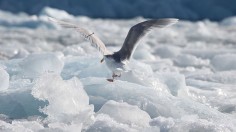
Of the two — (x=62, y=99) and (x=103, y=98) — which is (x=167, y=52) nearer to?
(x=103, y=98)

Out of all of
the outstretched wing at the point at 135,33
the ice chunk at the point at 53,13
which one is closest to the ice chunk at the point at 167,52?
the outstretched wing at the point at 135,33

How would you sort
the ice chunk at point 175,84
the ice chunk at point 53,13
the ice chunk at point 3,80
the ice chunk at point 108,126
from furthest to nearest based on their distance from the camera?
the ice chunk at point 53,13 < the ice chunk at point 175,84 < the ice chunk at point 3,80 < the ice chunk at point 108,126

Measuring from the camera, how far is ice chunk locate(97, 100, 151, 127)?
166 inches

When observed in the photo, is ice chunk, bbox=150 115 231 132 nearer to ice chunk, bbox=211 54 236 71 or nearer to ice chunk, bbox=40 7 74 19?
ice chunk, bbox=211 54 236 71

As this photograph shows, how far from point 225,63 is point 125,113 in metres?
3.90

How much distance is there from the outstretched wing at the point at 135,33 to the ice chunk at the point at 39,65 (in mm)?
870

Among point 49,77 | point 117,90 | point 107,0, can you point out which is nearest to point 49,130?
point 49,77

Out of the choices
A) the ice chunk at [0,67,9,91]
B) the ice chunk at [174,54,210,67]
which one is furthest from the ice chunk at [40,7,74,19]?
the ice chunk at [0,67,9,91]

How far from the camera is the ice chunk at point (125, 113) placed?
166 inches

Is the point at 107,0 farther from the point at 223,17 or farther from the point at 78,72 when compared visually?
the point at 78,72

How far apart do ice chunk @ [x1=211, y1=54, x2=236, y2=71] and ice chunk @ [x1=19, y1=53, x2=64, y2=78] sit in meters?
2.96

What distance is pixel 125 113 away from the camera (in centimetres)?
427

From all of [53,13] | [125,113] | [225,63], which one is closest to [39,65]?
[125,113]

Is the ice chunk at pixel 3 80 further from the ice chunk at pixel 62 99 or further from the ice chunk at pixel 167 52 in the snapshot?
the ice chunk at pixel 167 52
